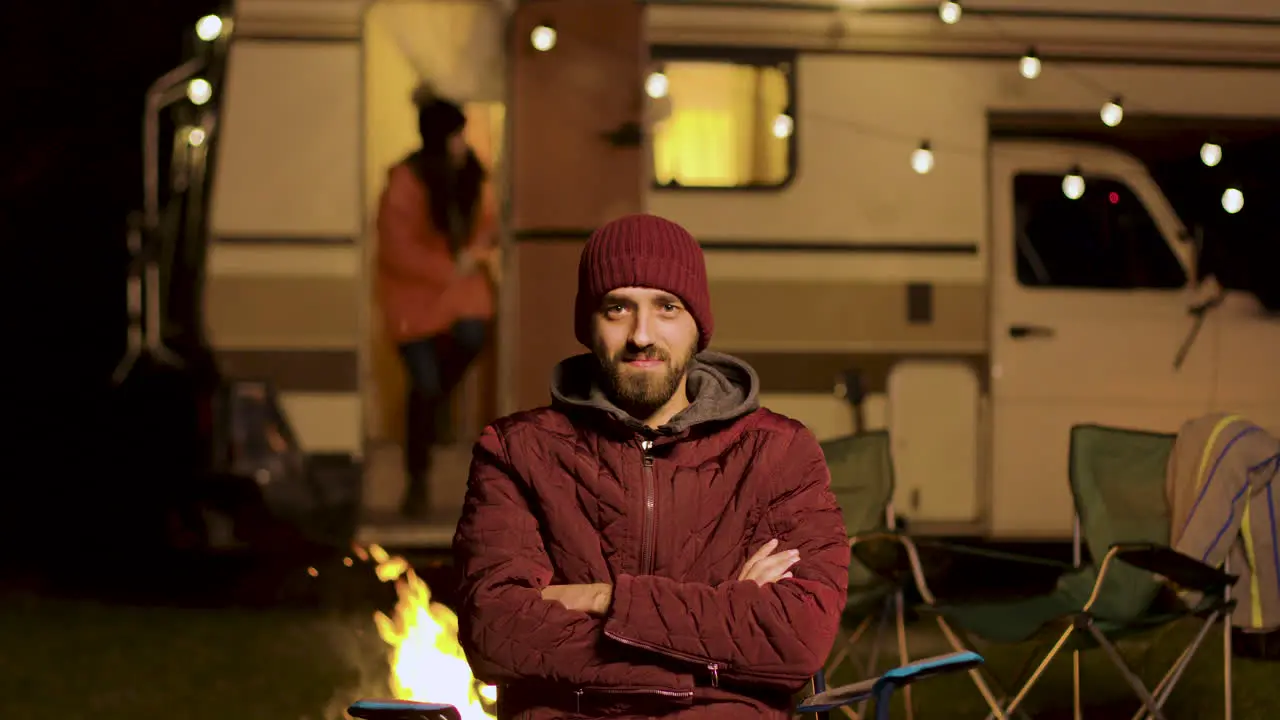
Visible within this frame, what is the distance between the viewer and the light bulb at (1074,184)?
654 cm

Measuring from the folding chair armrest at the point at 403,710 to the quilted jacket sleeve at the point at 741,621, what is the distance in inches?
10.8

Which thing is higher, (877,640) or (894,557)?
(894,557)

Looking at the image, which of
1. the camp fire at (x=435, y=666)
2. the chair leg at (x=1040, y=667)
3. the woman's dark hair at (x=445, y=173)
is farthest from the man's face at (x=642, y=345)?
the woman's dark hair at (x=445, y=173)

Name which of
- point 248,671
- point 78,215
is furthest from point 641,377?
point 78,215

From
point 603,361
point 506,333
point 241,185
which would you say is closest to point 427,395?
point 506,333

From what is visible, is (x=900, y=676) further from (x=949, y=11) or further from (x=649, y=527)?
(x=949, y=11)

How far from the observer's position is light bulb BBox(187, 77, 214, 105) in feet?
18.6

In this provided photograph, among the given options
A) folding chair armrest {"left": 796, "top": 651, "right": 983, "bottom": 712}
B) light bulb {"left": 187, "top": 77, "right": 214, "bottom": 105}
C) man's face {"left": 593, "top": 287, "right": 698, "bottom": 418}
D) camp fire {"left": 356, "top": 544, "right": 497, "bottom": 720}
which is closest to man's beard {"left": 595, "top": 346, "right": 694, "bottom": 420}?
man's face {"left": 593, "top": 287, "right": 698, "bottom": 418}

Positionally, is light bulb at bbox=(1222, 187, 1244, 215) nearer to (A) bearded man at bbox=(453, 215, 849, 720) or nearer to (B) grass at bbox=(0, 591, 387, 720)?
(B) grass at bbox=(0, 591, 387, 720)

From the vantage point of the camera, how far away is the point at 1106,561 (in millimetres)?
4199

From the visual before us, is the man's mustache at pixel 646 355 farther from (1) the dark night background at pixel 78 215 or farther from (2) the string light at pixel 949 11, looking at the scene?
(2) the string light at pixel 949 11

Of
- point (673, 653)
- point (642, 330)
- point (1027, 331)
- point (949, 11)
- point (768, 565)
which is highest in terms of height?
point (949, 11)

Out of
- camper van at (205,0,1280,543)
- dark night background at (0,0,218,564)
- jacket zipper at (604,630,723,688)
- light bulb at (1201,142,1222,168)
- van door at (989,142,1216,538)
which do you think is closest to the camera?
jacket zipper at (604,630,723,688)

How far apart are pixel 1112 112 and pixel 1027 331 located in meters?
0.96
